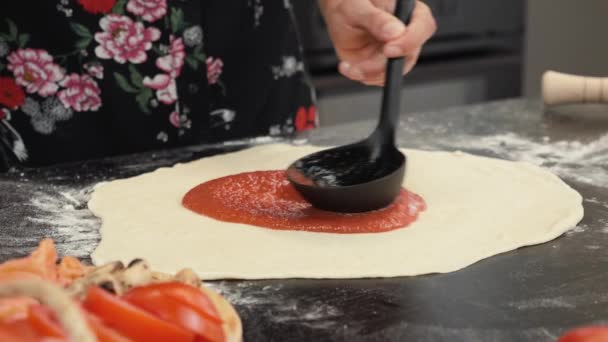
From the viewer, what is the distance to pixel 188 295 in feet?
1.69

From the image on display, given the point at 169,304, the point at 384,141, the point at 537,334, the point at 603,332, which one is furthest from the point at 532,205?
the point at 169,304

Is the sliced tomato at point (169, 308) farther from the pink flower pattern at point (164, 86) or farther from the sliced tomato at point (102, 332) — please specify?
the pink flower pattern at point (164, 86)

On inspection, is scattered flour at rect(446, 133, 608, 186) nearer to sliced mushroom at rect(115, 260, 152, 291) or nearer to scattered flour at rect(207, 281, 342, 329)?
scattered flour at rect(207, 281, 342, 329)

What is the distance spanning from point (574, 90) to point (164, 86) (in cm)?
81

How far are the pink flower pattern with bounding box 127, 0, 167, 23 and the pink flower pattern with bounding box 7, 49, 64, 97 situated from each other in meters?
0.15

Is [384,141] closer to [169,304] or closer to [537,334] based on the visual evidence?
[537,334]

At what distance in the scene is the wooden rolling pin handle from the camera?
1.50 meters

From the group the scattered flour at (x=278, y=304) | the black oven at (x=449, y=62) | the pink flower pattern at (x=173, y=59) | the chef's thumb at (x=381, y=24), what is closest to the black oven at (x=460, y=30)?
the black oven at (x=449, y=62)

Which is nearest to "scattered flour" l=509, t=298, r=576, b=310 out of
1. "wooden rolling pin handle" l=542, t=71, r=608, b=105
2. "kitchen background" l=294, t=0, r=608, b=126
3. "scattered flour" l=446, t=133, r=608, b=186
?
"scattered flour" l=446, t=133, r=608, b=186

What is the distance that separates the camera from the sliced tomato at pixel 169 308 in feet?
1.67

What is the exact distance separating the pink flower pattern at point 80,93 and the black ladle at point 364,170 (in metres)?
0.42

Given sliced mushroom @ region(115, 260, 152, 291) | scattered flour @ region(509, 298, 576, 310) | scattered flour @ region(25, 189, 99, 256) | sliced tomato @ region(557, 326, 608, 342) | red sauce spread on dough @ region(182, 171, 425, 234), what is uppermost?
sliced mushroom @ region(115, 260, 152, 291)

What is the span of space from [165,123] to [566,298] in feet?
2.60

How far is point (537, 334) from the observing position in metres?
0.64
